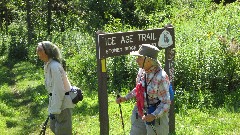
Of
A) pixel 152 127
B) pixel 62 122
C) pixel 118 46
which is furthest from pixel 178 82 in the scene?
pixel 152 127

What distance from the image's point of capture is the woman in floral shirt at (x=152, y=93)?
4.14 meters

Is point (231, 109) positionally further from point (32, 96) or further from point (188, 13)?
point (188, 13)

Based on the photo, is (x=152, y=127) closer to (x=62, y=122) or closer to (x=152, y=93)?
(x=152, y=93)

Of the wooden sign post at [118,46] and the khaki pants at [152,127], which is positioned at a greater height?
the wooden sign post at [118,46]

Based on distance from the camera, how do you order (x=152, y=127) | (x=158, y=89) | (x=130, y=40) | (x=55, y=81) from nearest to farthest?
(x=158, y=89) → (x=152, y=127) → (x=55, y=81) → (x=130, y=40)

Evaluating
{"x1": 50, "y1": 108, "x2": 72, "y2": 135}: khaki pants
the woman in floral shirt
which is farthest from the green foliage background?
the woman in floral shirt

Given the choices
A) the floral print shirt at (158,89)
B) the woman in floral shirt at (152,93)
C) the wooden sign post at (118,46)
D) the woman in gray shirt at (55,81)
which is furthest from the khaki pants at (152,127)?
the wooden sign post at (118,46)

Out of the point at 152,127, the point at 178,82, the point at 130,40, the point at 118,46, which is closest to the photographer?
the point at 152,127

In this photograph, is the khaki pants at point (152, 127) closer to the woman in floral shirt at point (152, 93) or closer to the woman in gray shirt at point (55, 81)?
the woman in floral shirt at point (152, 93)

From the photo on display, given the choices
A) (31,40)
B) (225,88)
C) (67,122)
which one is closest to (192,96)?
(225,88)

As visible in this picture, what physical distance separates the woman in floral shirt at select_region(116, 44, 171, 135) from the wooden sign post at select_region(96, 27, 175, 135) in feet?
3.44

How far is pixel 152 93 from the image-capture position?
165 inches

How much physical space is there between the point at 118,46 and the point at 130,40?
0.25 metres

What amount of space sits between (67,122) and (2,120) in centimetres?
341
